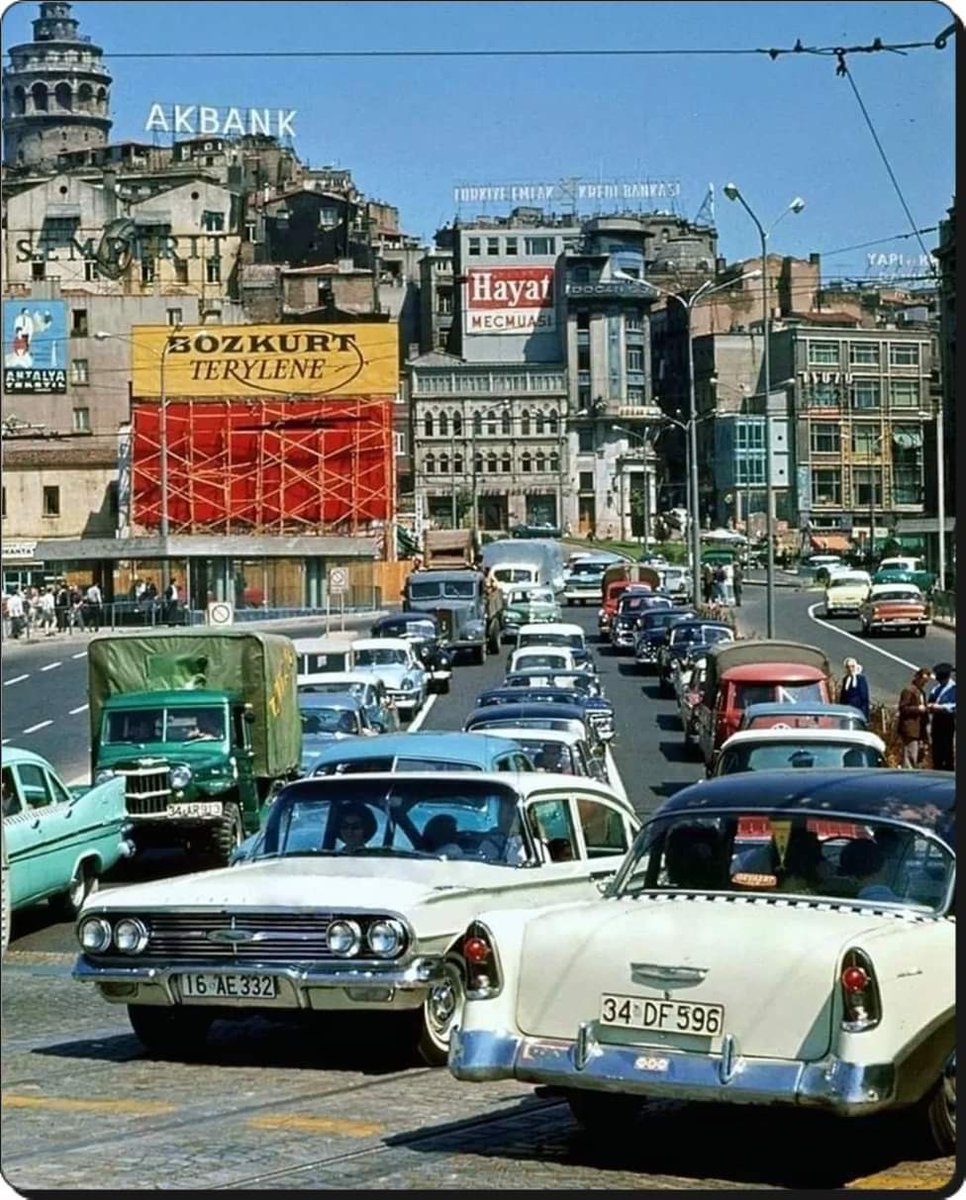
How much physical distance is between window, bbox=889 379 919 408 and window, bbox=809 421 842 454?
1858 mm

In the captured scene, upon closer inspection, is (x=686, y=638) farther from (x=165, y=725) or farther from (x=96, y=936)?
(x=96, y=936)

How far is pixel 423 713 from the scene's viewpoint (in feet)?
111

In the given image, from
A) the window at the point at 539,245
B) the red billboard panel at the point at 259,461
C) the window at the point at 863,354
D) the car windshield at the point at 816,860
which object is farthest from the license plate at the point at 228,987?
the window at the point at 539,245

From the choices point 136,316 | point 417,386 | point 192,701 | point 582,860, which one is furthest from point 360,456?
point 582,860

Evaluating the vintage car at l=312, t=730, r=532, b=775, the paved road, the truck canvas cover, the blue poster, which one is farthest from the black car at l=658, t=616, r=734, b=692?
the paved road

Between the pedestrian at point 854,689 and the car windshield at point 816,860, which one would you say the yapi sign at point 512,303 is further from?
the car windshield at point 816,860

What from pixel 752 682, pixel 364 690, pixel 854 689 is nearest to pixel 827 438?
pixel 854 689

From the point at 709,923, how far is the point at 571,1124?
3.65ft

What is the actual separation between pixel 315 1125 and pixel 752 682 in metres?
19.1

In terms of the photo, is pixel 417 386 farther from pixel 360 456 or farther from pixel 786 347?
pixel 786 347

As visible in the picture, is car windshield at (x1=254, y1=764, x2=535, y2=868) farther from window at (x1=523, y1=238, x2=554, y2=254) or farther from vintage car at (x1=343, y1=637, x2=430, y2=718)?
vintage car at (x1=343, y1=637, x2=430, y2=718)

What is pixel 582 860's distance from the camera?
32.3 feet

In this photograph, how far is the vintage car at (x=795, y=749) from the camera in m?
17.1

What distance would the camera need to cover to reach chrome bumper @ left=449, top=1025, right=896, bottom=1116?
19.3 ft
